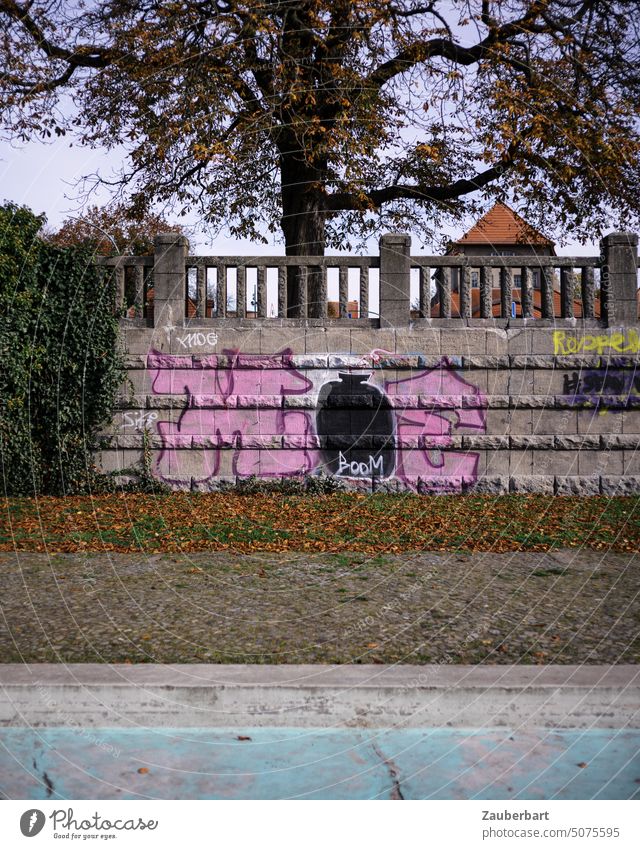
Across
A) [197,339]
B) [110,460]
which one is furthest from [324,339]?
[110,460]

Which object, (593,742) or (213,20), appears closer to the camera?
(593,742)

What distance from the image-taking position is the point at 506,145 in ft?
47.2

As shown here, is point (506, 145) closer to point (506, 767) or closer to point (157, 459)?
point (157, 459)

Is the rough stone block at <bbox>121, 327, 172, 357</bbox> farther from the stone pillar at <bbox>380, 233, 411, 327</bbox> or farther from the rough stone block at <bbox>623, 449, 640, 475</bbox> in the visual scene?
the rough stone block at <bbox>623, 449, 640, 475</bbox>

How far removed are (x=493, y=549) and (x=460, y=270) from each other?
18.9ft

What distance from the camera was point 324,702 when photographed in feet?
14.4

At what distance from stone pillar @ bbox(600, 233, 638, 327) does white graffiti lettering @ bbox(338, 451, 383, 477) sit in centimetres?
463

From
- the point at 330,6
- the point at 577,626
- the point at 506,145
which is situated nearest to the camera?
the point at 577,626

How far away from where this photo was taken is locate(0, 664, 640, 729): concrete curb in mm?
4344

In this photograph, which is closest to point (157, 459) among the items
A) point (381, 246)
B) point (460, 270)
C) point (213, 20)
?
point (381, 246)

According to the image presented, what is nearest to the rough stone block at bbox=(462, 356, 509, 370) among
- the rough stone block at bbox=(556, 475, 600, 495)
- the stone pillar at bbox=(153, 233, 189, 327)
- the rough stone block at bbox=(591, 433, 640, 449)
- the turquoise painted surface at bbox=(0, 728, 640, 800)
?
the rough stone block at bbox=(591, 433, 640, 449)

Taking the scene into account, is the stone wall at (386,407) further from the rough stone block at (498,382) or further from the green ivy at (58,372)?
the green ivy at (58,372)

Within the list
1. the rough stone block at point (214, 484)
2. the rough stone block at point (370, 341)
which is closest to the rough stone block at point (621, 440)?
the rough stone block at point (370, 341)

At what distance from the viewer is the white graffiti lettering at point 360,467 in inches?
506
